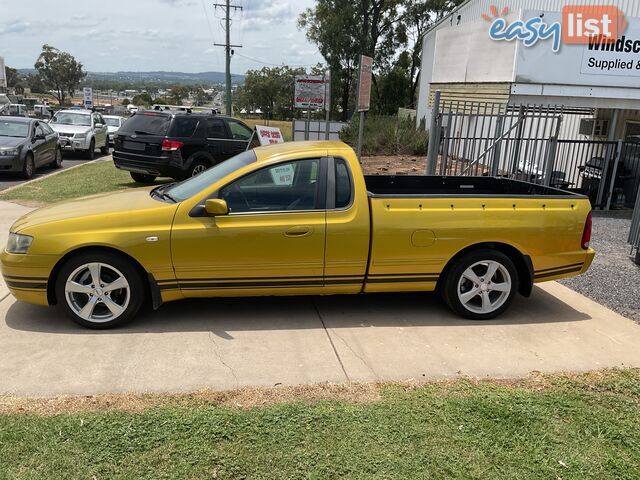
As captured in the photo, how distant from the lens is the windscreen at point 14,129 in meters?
14.2

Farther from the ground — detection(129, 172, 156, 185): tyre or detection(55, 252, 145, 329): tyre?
detection(55, 252, 145, 329): tyre

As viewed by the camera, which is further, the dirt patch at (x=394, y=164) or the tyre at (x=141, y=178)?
the dirt patch at (x=394, y=164)

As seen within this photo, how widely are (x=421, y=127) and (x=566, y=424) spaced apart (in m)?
20.6

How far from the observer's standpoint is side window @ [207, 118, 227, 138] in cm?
1214

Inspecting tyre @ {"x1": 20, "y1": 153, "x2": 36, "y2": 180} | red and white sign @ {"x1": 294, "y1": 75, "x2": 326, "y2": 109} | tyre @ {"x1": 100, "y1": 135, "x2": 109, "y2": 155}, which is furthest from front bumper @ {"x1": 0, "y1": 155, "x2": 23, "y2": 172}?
tyre @ {"x1": 100, "y1": 135, "x2": 109, "y2": 155}

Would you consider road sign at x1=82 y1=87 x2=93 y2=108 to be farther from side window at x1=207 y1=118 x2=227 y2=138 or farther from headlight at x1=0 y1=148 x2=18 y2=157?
side window at x1=207 y1=118 x2=227 y2=138

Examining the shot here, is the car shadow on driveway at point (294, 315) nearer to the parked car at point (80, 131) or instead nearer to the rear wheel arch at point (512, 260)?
the rear wheel arch at point (512, 260)

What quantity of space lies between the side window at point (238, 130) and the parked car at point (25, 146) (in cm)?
540

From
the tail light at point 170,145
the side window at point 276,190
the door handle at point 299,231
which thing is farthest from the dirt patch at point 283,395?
the tail light at point 170,145

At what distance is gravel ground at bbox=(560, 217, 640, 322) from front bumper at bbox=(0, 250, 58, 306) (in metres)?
5.41

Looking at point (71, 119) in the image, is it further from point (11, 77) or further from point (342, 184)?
point (11, 77)

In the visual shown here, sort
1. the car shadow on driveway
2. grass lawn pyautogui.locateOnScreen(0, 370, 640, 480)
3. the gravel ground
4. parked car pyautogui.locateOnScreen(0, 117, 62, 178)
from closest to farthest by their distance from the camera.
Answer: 1. grass lawn pyautogui.locateOnScreen(0, 370, 640, 480)
2. the car shadow on driveway
3. the gravel ground
4. parked car pyautogui.locateOnScreen(0, 117, 62, 178)

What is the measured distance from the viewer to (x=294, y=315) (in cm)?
504

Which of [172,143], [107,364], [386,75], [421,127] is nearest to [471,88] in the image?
[421,127]
